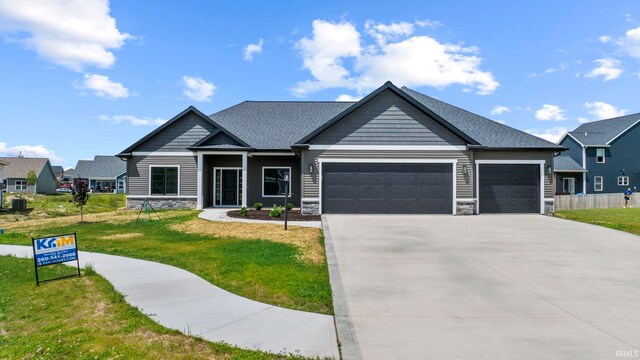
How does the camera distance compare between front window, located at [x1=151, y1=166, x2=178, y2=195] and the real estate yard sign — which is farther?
front window, located at [x1=151, y1=166, x2=178, y2=195]

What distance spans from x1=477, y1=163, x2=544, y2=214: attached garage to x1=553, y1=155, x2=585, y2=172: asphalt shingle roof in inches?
751

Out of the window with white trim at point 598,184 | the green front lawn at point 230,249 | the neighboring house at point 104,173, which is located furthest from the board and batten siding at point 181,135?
the neighboring house at point 104,173

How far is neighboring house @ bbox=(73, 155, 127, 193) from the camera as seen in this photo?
62206 mm

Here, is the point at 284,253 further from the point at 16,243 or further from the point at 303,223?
the point at 16,243

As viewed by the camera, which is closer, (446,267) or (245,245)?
(446,267)

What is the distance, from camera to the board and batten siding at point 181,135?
2017cm

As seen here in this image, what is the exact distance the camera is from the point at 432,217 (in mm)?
16250

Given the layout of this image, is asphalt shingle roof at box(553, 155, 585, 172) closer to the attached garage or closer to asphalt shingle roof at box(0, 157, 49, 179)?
the attached garage

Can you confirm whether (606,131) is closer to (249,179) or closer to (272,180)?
(272,180)

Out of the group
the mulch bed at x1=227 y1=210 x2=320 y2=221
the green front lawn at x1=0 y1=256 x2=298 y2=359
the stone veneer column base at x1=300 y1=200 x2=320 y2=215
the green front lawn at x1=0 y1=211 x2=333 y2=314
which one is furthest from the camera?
the stone veneer column base at x1=300 y1=200 x2=320 y2=215

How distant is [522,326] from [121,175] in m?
69.0

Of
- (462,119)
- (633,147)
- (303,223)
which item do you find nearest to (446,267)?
(303,223)

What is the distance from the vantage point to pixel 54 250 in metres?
7.06

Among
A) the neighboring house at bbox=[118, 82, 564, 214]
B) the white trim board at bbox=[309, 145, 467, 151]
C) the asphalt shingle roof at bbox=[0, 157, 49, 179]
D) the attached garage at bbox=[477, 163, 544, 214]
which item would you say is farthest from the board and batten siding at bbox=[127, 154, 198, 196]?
the asphalt shingle roof at bbox=[0, 157, 49, 179]
